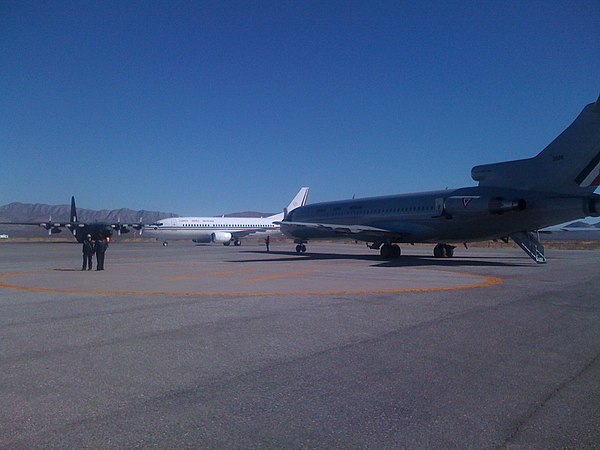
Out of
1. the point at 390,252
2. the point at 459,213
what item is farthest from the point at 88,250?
the point at 459,213

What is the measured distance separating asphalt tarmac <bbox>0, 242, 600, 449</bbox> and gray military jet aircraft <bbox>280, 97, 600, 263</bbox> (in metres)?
11.5

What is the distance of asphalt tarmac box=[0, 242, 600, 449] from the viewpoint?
445cm

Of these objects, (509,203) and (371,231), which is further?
(371,231)

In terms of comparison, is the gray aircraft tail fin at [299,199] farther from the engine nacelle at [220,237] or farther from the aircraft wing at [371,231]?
the aircraft wing at [371,231]

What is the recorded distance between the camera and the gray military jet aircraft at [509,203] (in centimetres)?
2236

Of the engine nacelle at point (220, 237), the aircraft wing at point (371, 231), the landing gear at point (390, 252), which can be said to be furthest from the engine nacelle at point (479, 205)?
the engine nacelle at point (220, 237)

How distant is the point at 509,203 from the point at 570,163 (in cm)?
308

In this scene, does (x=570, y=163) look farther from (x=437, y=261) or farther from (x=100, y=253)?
(x=100, y=253)

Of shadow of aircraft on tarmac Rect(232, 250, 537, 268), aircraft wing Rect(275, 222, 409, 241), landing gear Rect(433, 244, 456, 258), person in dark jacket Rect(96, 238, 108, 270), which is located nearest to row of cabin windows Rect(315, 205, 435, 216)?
aircraft wing Rect(275, 222, 409, 241)

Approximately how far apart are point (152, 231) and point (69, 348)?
57579 mm

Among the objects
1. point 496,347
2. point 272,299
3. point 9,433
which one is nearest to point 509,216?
point 272,299

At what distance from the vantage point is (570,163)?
2270 cm

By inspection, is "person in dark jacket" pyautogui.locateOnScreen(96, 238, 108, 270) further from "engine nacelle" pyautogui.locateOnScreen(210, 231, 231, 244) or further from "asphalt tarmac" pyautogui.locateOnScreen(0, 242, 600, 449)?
"engine nacelle" pyautogui.locateOnScreen(210, 231, 231, 244)

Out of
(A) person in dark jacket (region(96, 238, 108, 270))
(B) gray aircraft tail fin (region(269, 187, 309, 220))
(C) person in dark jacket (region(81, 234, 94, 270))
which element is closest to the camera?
(A) person in dark jacket (region(96, 238, 108, 270))
